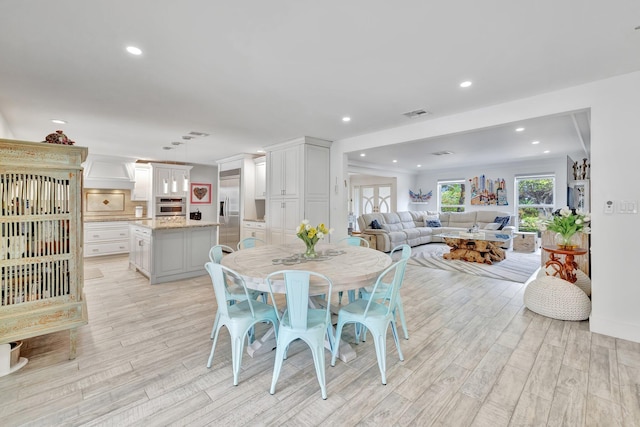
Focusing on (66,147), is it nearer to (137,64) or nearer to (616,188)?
(137,64)

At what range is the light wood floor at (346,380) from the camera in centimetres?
171

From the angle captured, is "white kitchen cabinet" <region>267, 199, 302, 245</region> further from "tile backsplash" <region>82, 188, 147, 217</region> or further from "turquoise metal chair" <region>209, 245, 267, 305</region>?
"tile backsplash" <region>82, 188, 147, 217</region>

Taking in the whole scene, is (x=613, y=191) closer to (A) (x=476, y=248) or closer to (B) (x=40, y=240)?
(A) (x=476, y=248)

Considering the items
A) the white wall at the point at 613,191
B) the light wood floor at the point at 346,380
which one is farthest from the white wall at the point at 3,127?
the white wall at the point at 613,191

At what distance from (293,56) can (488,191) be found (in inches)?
340

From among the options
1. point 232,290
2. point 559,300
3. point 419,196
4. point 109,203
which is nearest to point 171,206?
point 109,203

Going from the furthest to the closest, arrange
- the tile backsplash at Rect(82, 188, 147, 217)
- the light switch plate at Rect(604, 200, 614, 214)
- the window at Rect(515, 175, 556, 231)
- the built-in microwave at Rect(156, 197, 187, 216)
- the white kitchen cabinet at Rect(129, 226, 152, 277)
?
the window at Rect(515, 175, 556, 231), the built-in microwave at Rect(156, 197, 187, 216), the tile backsplash at Rect(82, 188, 147, 217), the white kitchen cabinet at Rect(129, 226, 152, 277), the light switch plate at Rect(604, 200, 614, 214)

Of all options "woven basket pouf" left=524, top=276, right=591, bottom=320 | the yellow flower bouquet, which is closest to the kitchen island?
the yellow flower bouquet

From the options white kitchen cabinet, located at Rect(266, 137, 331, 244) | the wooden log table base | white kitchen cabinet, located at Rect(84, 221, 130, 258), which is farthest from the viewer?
white kitchen cabinet, located at Rect(84, 221, 130, 258)

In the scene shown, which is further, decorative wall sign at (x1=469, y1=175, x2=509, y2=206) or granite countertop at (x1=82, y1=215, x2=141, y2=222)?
decorative wall sign at (x1=469, y1=175, x2=509, y2=206)

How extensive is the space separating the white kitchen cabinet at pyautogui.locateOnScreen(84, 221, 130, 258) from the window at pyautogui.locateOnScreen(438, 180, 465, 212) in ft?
31.8

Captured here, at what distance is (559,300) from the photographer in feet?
10.2

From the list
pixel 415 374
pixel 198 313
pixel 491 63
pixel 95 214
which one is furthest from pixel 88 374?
pixel 95 214

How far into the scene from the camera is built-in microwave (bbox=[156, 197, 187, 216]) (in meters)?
7.50
